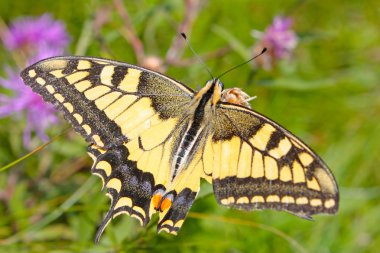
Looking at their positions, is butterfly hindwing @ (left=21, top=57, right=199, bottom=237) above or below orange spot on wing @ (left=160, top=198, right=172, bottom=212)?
above

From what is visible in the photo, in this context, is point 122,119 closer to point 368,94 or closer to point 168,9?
point 168,9

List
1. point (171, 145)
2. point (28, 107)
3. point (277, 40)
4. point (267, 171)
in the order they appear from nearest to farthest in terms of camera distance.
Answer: point (267, 171)
point (171, 145)
point (28, 107)
point (277, 40)

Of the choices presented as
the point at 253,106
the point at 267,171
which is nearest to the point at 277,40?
the point at 253,106

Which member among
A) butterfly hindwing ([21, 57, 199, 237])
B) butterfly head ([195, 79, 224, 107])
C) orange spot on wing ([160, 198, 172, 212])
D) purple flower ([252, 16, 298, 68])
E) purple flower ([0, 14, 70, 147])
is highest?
purple flower ([252, 16, 298, 68])

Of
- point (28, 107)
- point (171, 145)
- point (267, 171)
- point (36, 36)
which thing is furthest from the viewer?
point (36, 36)

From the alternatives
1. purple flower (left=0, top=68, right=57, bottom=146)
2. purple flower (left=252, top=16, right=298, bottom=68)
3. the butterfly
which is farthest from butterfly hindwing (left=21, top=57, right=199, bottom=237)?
purple flower (left=252, top=16, right=298, bottom=68)

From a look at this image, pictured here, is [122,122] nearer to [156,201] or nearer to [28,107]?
[156,201]

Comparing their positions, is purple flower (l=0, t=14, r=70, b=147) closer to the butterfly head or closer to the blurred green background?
the blurred green background

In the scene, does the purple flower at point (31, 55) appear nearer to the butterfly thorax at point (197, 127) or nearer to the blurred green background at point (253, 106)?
the blurred green background at point (253, 106)
